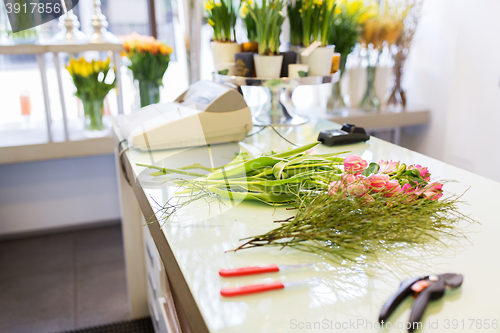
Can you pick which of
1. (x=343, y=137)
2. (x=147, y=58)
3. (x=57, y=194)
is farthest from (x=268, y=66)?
(x=57, y=194)

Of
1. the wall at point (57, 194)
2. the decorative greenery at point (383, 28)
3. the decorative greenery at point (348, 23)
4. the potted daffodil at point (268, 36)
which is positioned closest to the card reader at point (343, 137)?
the potted daffodil at point (268, 36)

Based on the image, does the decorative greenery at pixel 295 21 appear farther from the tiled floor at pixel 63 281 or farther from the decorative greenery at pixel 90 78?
the tiled floor at pixel 63 281

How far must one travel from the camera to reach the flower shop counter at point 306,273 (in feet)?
1.65

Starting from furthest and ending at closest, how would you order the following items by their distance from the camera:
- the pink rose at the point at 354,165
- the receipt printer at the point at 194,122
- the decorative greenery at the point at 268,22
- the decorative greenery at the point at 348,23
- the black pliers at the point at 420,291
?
the decorative greenery at the point at 348,23 → the decorative greenery at the point at 268,22 → the receipt printer at the point at 194,122 → the pink rose at the point at 354,165 → the black pliers at the point at 420,291

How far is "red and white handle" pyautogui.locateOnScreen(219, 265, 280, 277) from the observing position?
1.90 ft

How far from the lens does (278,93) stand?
1.60 m

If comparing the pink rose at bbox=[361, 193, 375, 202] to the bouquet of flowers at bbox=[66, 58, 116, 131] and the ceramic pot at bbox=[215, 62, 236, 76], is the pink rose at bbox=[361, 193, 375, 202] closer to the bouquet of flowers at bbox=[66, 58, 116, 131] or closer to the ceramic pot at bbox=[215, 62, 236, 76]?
the ceramic pot at bbox=[215, 62, 236, 76]

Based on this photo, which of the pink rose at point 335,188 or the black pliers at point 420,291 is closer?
the black pliers at point 420,291

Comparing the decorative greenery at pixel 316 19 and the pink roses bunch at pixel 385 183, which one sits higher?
the decorative greenery at pixel 316 19

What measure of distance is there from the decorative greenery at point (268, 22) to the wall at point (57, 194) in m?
1.30

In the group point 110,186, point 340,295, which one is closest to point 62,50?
point 110,186

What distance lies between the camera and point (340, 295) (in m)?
0.55

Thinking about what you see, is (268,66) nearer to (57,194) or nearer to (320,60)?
(320,60)

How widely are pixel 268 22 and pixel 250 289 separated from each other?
3.70 ft
